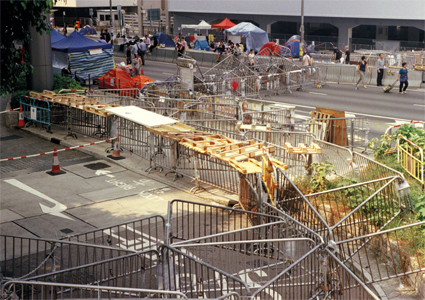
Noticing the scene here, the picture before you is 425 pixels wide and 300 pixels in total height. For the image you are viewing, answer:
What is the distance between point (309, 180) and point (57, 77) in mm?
15357

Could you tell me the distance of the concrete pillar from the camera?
69.6ft

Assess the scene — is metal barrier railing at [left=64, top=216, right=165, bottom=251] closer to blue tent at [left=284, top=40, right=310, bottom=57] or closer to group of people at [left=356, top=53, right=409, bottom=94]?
group of people at [left=356, top=53, right=409, bottom=94]

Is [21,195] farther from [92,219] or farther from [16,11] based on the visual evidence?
[16,11]

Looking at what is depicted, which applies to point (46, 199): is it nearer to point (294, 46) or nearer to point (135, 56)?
point (135, 56)

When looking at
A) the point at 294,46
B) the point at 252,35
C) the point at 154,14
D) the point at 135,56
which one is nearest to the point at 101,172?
the point at 135,56

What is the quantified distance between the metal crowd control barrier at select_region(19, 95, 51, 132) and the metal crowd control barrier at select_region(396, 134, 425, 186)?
38.9 ft

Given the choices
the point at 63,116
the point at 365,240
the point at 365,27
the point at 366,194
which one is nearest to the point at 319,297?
the point at 365,240

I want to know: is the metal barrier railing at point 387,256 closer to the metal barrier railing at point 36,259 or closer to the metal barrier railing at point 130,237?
the metal barrier railing at point 130,237

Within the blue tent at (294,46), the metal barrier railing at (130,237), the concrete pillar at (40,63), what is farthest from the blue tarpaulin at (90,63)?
the metal barrier railing at (130,237)

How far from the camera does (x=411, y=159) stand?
42.4 feet

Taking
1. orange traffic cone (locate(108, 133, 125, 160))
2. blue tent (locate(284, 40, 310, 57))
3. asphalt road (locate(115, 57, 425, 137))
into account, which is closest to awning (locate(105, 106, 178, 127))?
orange traffic cone (locate(108, 133, 125, 160))

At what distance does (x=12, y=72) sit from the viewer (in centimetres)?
1038

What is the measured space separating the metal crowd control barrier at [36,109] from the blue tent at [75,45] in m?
9.53

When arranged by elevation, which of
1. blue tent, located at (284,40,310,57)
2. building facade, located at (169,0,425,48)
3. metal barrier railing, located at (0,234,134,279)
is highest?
building facade, located at (169,0,425,48)
